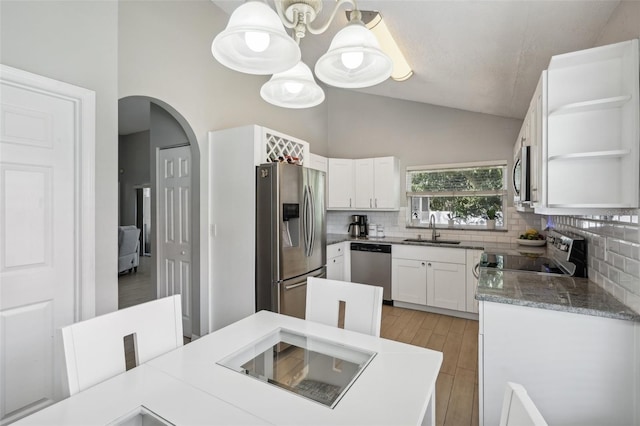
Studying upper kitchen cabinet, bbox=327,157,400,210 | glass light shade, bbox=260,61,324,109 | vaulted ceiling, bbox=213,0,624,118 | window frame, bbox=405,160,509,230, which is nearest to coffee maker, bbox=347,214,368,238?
upper kitchen cabinet, bbox=327,157,400,210

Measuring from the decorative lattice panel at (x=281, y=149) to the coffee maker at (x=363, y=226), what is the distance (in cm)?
181

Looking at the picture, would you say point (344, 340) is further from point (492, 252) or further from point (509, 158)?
point (509, 158)

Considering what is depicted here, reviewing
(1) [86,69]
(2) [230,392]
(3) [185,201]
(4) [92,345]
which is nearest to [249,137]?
(3) [185,201]

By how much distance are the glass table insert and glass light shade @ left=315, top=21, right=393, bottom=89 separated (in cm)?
126

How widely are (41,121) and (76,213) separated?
1.71ft

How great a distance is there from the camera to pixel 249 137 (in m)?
2.83

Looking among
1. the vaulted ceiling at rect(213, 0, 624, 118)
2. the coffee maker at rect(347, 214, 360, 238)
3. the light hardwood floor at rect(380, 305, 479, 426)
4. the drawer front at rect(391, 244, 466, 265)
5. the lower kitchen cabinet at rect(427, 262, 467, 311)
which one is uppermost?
the vaulted ceiling at rect(213, 0, 624, 118)

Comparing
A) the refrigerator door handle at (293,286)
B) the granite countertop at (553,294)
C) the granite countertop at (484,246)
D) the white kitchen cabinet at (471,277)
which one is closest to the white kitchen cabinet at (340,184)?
the granite countertop at (484,246)

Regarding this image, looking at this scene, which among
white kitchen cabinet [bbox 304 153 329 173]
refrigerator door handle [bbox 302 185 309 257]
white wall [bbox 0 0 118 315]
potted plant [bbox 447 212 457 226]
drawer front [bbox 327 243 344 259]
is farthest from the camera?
potted plant [bbox 447 212 457 226]

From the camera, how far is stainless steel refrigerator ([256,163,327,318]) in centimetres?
272

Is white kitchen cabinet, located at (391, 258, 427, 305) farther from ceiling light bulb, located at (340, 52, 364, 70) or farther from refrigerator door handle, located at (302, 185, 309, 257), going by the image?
ceiling light bulb, located at (340, 52, 364, 70)

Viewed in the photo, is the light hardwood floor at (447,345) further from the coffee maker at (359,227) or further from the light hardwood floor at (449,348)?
the coffee maker at (359,227)

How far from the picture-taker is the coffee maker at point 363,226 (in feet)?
16.0

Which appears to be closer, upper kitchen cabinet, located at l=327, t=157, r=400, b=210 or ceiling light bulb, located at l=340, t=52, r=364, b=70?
ceiling light bulb, located at l=340, t=52, r=364, b=70
